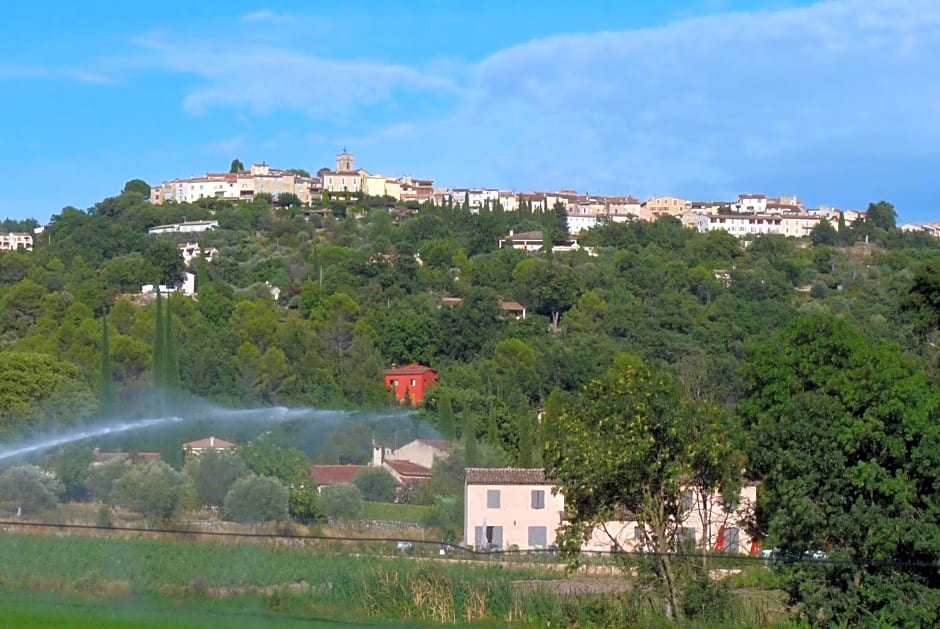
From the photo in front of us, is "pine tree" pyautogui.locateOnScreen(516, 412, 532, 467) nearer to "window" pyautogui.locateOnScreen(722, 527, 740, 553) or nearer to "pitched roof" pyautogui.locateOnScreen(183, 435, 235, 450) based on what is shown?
"pitched roof" pyautogui.locateOnScreen(183, 435, 235, 450)

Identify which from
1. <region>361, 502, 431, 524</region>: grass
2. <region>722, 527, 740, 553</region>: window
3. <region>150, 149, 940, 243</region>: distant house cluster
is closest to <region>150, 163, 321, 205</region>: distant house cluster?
<region>150, 149, 940, 243</region>: distant house cluster

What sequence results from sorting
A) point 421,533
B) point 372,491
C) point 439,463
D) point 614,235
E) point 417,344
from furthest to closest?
point 614,235 → point 417,344 → point 439,463 → point 372,491 → point 421,533

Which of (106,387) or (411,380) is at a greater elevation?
(106,387)

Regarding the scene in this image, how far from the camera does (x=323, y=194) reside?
160875mm

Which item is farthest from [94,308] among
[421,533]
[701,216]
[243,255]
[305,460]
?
[701,216]

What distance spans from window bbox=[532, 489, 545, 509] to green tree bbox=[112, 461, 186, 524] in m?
9.43

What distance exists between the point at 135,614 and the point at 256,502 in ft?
58.8

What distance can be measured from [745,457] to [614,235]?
10685 centimetres

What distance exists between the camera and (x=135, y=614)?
2156 cm

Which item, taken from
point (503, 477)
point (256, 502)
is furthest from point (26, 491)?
point (503, 477)

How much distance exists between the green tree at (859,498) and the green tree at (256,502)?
56.8 ft

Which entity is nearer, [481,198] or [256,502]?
[256,502]

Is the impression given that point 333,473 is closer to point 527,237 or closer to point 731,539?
point 731,539

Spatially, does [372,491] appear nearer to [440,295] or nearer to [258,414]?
[258,414]
